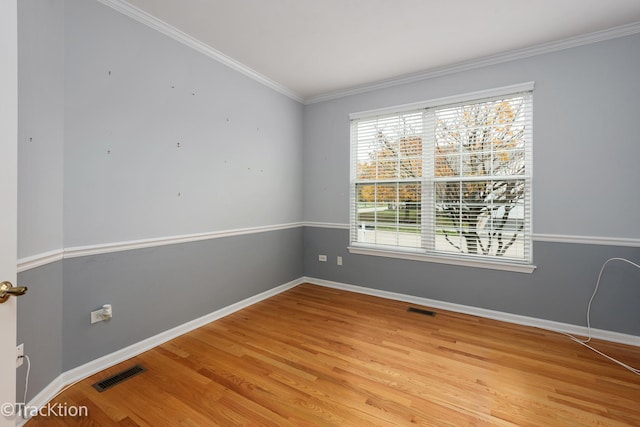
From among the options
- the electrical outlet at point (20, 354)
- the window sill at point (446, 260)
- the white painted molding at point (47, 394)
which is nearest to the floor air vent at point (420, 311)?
the window sill at point (446, 260)

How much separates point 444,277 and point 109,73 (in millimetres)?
3703

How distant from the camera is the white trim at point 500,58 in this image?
2547 millimetres

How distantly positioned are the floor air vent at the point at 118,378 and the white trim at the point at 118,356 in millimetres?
162

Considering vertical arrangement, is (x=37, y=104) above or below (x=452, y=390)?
above

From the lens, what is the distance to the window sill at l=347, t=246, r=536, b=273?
296 cm

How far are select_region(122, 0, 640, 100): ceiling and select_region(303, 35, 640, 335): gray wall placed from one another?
0.26 metres

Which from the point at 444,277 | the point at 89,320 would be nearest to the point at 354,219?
the point at 444,277

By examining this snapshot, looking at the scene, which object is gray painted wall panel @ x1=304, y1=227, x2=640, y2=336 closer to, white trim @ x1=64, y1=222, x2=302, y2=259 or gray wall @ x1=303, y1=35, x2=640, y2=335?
gray wall @ x1=303, y1=35, x2=640, y2=335

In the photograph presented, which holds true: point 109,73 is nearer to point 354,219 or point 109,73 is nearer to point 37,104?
point 37,104

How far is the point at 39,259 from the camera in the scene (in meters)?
1.72

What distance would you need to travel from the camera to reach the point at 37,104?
5.62 feet

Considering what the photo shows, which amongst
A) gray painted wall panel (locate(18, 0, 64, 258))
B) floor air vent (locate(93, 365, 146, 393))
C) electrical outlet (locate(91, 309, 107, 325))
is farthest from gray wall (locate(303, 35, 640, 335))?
gray painted wall panel (locate(18, 0, 64, 258))

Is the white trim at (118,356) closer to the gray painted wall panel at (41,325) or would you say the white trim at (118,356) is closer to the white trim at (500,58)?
the gray painted wall panel at (41,325)

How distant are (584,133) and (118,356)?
14.5 ft
